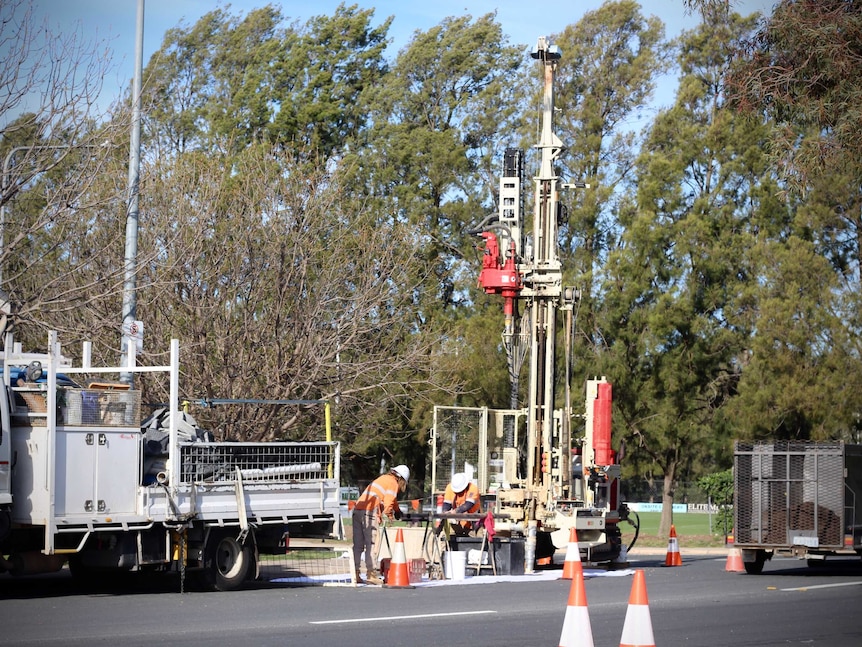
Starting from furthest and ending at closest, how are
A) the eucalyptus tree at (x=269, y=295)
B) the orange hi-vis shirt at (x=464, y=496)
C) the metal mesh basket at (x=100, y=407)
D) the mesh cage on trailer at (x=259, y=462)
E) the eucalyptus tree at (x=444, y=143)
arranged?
the eucalyptus tree at (x=444, y=143), the eucalyptus tree at (x=269, y=295), the orange hi-vis shirt at (x=464, y=496), the mesh cage on trailer at (x=259, y=462), the metal mesh basket at (x=100, y=407)

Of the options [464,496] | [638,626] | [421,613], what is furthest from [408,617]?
[464,496]

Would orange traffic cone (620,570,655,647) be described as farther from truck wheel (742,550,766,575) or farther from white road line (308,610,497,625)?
truck wheel (742,550,766,575)

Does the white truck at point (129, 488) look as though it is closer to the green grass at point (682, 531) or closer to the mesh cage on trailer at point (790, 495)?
the mesh cage on trailer at point (790, 495)

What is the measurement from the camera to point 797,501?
21.2 m

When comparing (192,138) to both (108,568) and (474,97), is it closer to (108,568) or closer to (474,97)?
(474,97)

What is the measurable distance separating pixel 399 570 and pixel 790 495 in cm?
696

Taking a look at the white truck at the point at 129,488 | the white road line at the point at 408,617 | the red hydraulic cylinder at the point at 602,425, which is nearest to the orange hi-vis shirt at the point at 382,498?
the white truck at the point at 129,488

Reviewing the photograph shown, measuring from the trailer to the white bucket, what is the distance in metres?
4.84

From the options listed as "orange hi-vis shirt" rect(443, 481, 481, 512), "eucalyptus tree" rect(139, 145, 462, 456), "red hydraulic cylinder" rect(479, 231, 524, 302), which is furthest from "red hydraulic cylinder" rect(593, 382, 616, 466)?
"eucalyptus tree" rect(139, 145, 462, 456)

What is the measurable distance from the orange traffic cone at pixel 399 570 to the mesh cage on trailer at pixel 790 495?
629 centimetres

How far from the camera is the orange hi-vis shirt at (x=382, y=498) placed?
18469 millimetres

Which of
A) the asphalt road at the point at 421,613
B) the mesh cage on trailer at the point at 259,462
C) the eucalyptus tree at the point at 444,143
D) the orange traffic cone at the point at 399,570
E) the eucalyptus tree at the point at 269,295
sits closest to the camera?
the asphalt road at the point at 421,613

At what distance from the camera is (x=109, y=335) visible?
2580 cm

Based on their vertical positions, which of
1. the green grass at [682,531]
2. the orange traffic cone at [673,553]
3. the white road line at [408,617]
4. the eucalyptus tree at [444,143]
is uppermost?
the eucalyptus tree at [444,143]
